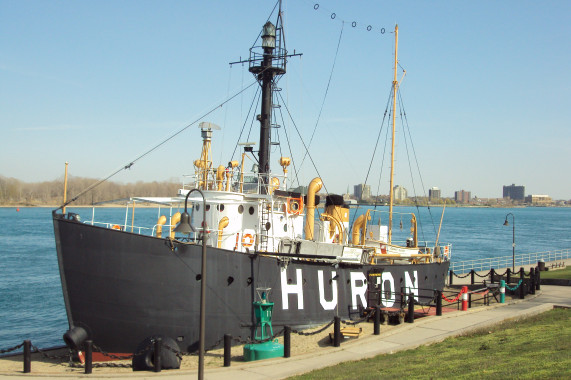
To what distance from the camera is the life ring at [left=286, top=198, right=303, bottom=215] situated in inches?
872

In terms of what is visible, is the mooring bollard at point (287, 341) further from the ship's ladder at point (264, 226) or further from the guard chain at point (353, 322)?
the ship's ladder at point (264, 226)

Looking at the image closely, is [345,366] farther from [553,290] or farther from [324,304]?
[553,290]

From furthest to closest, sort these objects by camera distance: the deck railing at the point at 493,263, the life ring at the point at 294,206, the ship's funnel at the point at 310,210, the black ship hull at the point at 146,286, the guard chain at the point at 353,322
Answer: the deck railing at the point at 493,263 → the ship's funnel at the point at 310,210 → the life ring at the point at 294,206 → the guard chain at the point at 353,322 → the black ship hull at the point at 146,286

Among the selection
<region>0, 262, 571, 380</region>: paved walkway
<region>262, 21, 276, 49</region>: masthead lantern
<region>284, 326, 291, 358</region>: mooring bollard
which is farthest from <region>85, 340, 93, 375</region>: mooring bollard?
<region>262, 21, 276, 49</region>: masthead lantern

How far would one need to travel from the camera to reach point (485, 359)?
43.1 ft

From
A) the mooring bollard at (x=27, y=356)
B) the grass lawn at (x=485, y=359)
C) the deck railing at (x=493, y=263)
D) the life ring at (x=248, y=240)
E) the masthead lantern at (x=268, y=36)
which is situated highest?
the masthead lantern at (x=268, y=36)

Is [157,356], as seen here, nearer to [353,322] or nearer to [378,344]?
[378,344]

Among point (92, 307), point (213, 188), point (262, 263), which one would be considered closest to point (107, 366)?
point (92, 307)

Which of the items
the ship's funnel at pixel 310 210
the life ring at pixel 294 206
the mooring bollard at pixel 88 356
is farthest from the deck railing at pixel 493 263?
the mooring bollard at pixel 88 356

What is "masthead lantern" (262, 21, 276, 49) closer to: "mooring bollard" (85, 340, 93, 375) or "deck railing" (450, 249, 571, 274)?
"mooring bollard" (85, 340, 93, 375)

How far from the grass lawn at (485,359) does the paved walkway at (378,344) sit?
68 cm

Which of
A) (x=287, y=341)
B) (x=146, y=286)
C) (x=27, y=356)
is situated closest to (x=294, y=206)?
(x=287, y=341)

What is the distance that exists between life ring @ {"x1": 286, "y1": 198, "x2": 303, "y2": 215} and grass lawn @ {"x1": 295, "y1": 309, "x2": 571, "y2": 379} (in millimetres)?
7789

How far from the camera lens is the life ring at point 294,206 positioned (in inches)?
872
